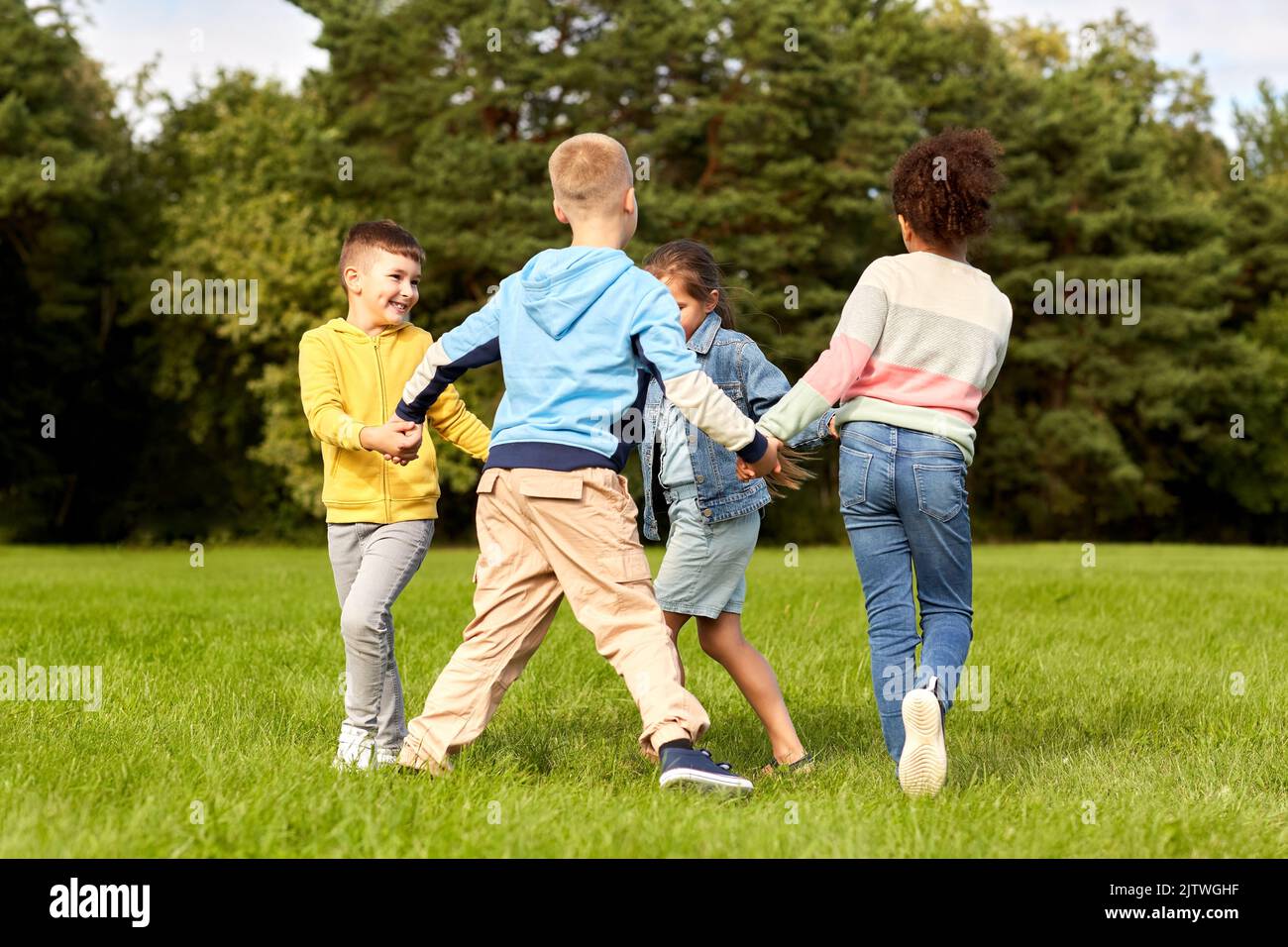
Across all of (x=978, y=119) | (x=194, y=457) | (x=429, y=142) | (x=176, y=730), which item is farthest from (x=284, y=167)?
(x=176, y=730)

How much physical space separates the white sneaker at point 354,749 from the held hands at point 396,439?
3.15 feet

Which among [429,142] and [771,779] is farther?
[429,142]

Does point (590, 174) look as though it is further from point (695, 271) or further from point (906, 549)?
point (906, 549)

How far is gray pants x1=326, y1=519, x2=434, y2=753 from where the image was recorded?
449cm

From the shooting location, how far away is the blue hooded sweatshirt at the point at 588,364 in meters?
3.94

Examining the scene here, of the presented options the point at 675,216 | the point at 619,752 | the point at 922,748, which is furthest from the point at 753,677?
the point at 675,216

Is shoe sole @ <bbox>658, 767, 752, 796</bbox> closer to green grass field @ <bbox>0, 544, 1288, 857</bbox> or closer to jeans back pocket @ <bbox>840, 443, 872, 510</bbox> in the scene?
green grass field @ <bbox>0, 544, 1288, 857</bbox>

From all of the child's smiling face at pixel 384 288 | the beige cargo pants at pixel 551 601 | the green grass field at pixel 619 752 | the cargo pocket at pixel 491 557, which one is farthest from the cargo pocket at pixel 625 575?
the child's smiling face at pixel 384 288

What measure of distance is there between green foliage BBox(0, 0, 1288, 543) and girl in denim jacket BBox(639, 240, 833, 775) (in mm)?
21677

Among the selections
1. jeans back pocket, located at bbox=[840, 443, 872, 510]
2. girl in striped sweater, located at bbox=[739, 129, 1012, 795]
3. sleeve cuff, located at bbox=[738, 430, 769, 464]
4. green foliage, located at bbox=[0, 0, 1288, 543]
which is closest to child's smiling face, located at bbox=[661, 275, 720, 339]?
girl in striped sweater, located at bbox=[739, 129, 1012, 795]

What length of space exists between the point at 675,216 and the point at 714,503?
23111 millimetres
